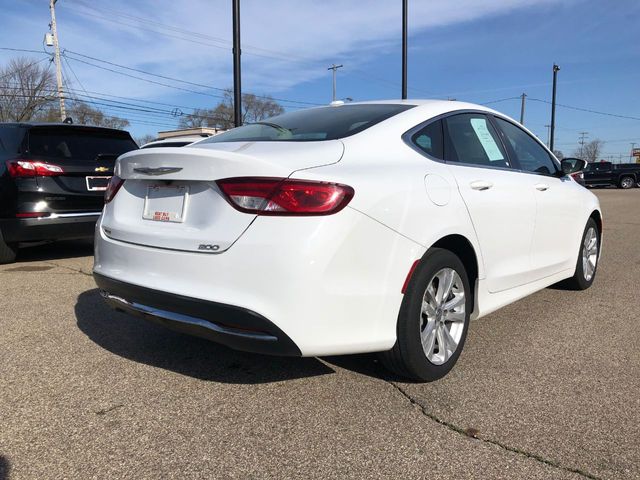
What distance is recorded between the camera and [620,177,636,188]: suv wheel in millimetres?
34403

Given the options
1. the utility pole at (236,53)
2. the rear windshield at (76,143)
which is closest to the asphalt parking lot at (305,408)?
the rear windshield at (76,143)

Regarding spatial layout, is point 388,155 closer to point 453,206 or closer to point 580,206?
point 453,206

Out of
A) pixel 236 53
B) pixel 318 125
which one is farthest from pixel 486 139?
pixel 236 53

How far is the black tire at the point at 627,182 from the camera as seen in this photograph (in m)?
34.4

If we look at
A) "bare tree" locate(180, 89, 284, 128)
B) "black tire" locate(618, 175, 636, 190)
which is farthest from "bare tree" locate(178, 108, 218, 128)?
"black tire" locate(618, 175, 636, 190)

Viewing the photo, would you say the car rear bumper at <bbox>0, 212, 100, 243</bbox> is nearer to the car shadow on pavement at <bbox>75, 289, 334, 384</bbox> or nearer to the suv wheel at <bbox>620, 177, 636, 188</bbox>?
the car shadow on pavement at <bbox>75, 289, 334, 384</bbox>

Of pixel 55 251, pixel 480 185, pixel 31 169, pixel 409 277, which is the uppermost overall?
pixel 31 169

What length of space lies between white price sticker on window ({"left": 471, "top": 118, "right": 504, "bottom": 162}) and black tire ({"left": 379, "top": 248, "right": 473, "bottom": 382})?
109cm

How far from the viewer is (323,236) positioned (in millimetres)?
2385

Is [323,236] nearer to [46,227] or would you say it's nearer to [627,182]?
[46,227]

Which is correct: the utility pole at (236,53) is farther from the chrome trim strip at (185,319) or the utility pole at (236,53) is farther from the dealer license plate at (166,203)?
the chrome trim strip at (185,319)

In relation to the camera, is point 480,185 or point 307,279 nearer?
point 307,279

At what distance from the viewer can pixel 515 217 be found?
3.67 meters

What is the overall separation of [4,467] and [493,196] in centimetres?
294
